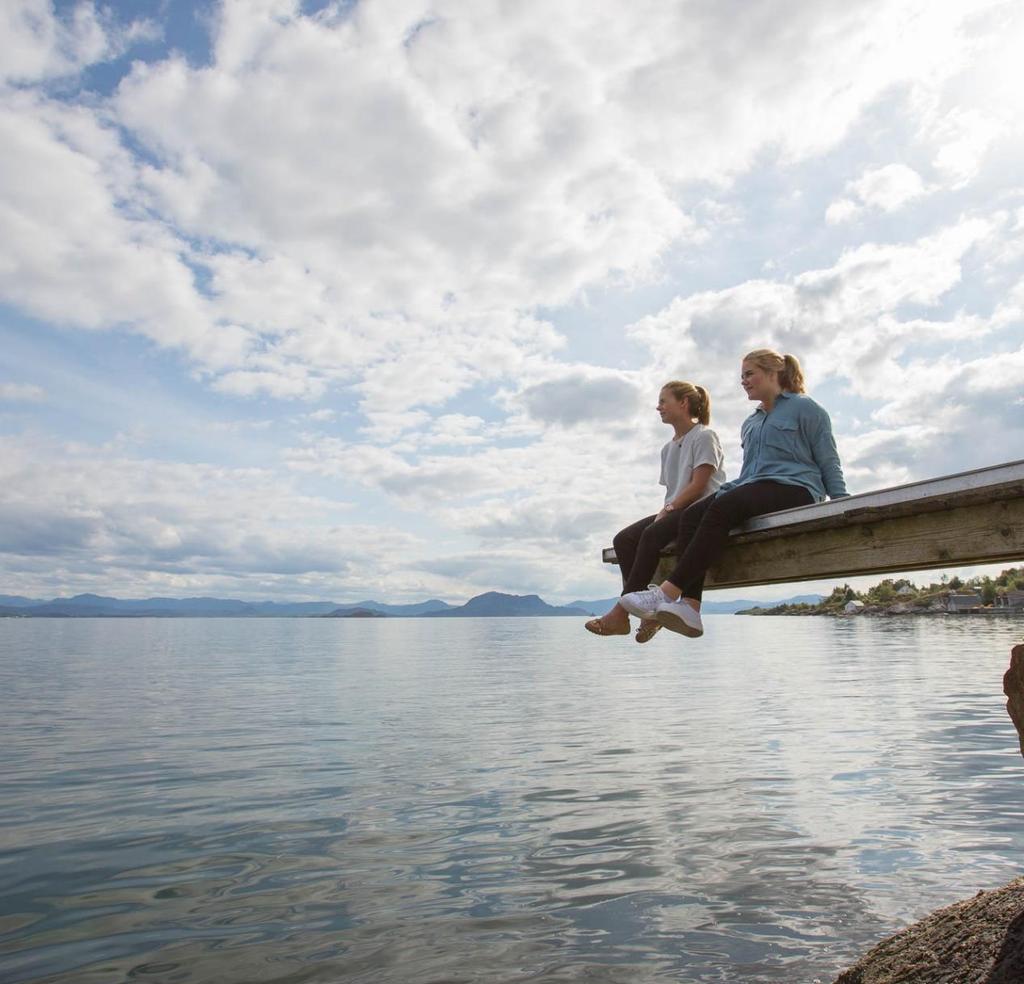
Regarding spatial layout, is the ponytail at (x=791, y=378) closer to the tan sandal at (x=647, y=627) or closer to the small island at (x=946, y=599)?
the tan sandal at (x=647, y=627)

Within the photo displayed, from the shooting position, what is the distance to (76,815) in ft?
33.1

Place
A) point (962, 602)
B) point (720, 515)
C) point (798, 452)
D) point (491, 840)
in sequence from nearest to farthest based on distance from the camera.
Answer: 1. point (720, 515)
2. point (798, 452)
3. point (491, 840)
4. point (962, 602)

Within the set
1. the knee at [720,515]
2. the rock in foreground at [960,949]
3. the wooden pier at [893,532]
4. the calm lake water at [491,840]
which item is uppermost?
the knee at [720,515]

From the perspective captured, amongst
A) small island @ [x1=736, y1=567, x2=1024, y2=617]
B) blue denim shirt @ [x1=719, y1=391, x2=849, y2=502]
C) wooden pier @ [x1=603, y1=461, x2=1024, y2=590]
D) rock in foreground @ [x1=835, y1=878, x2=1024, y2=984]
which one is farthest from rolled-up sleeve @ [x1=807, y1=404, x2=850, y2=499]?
small island @ [x1=736, y1=567, x2=1024, y2=617]

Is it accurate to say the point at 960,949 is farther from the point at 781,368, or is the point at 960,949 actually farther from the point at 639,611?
the point at 781,368

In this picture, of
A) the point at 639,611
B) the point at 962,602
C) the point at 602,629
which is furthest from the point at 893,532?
the point at 962,602

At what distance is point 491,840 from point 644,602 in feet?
13.5

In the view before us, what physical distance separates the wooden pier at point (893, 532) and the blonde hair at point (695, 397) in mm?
1558

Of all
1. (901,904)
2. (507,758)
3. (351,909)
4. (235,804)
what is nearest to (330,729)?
(507,758)

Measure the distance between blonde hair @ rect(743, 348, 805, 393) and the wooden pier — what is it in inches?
63.9

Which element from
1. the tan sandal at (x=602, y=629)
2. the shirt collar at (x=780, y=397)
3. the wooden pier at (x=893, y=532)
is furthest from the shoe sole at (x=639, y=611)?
the shirt collar at (x=780, y=397)

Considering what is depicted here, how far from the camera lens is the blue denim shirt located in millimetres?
6473

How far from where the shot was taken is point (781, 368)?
706 cm

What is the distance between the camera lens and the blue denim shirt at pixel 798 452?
6473 mm
